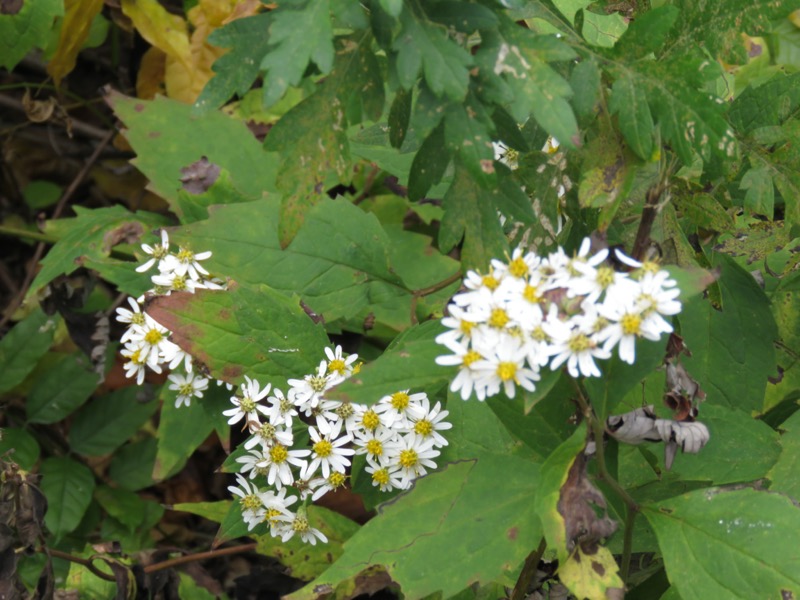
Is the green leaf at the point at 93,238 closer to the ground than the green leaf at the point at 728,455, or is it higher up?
closer to the ground

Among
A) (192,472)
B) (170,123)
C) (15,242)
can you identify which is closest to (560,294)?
(170,123)

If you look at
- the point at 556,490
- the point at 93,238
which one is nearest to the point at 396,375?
the point at 556,490

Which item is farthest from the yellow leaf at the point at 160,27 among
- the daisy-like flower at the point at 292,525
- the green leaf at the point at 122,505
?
the daisy-like flower at the point at 292,525

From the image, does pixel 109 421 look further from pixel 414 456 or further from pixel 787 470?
pixel 787 470

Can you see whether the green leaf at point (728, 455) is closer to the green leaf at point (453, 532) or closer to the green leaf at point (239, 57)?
the green leaf at point (453, 532)

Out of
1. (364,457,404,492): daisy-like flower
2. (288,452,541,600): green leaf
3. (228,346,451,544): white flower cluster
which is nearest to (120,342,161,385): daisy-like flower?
(228,346,451,544): white flower cluster

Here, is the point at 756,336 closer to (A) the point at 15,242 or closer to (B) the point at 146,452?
(B) the point at 146,452
